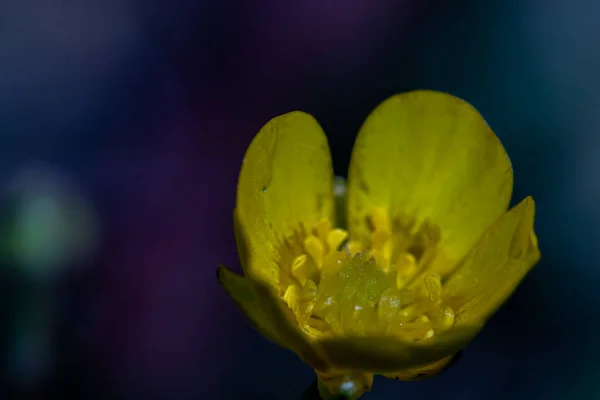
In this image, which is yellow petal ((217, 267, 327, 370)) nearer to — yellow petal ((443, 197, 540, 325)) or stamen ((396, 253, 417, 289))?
yellow petal ((443, 197, 540, 325))

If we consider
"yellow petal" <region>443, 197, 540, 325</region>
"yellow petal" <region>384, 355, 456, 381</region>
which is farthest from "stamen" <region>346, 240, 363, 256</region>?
"yellow petal" <region>384, 355, 456, 381</region>

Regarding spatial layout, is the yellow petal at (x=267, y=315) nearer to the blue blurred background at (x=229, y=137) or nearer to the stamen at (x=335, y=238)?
the stamen at (x=335, y=238)

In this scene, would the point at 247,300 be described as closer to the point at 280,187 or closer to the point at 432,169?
the point at 280,187

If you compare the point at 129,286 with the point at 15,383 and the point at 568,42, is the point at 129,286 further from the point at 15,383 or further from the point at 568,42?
the point at 568,42

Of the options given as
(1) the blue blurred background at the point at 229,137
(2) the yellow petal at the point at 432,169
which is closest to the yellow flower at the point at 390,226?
(2) the yellow petal at the point at 432,169

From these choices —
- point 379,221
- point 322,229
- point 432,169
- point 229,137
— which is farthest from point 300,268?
point 229,137
